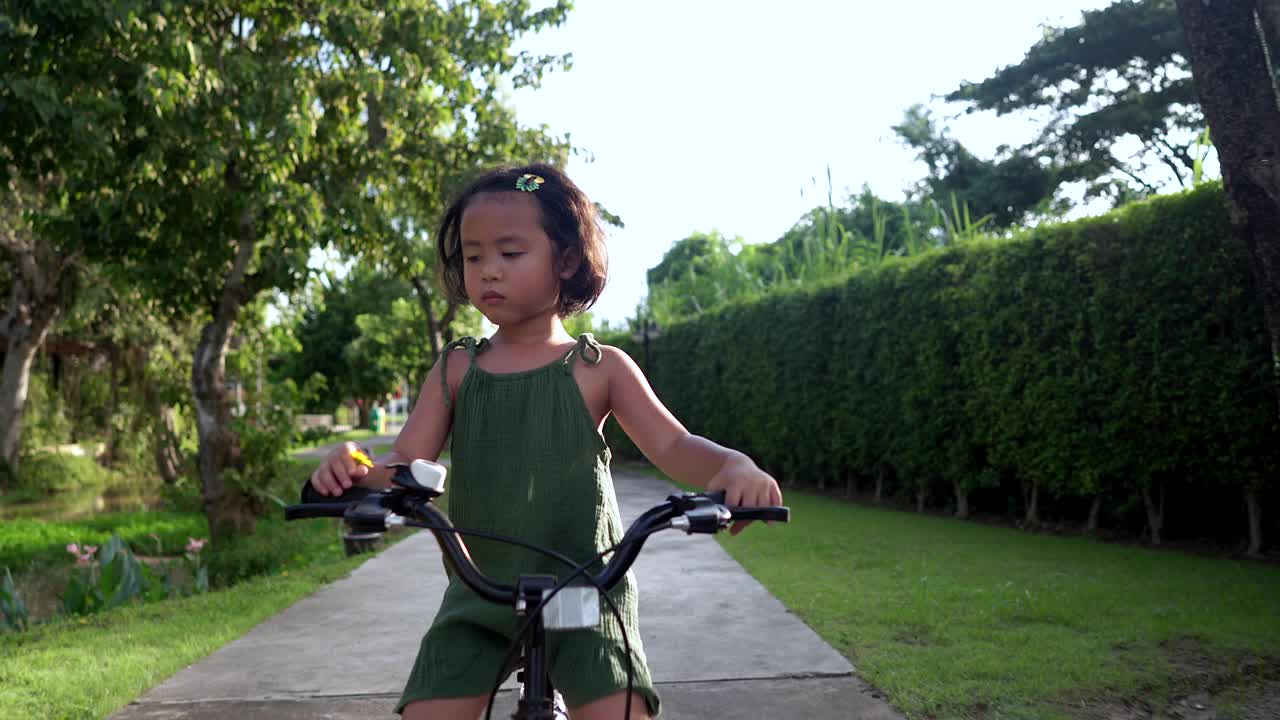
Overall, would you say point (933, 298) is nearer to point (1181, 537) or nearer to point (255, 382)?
point (1181, 537)

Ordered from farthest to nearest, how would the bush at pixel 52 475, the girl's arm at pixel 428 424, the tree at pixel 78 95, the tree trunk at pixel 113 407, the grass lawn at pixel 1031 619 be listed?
the tree trunk at pixel 113 407, the bush at pixel 52 475, the tree at pixel 78 95, the grass lawn at pixel 1031 619, the girl's arm at pixel 428 424

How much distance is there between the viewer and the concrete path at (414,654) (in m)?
3.85

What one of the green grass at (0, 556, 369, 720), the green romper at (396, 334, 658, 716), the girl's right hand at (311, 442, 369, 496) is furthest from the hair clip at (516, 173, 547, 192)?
the green grass at (0, 556, 369, 720)

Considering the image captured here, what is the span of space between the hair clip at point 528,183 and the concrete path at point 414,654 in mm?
2303

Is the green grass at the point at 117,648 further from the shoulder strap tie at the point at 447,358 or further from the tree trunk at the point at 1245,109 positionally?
the tree trunk at the point at 1245,109

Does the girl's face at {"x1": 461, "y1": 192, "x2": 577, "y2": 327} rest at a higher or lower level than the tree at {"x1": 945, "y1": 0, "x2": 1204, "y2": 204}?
lower

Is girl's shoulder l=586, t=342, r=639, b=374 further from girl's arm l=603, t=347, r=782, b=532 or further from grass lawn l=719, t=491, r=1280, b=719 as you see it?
grass lawn l=719, t=491, r=1280, b=719

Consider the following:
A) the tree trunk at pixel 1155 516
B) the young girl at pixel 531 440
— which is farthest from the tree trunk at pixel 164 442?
the young girl at pixel 531 440

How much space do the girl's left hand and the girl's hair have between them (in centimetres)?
61

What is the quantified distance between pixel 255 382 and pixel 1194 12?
1320 cm

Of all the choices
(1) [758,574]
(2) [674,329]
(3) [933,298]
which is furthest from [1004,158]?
(1) [758,574]

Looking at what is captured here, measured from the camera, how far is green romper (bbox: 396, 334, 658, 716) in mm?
1867

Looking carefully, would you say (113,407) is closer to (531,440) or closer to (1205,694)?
(1205,694)

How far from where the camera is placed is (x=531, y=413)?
210 cm
